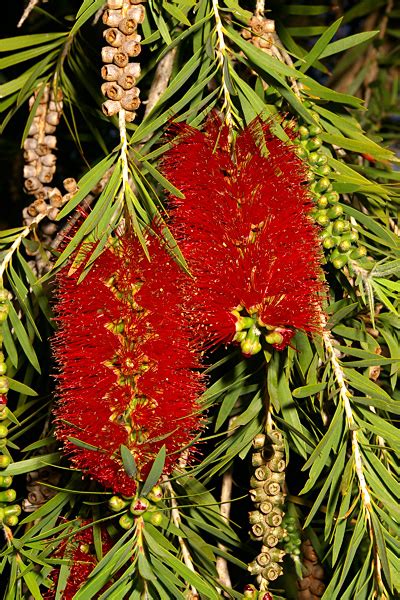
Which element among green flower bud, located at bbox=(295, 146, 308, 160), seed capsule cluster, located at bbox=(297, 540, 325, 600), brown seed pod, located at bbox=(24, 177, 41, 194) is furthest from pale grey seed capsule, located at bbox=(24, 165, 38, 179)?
seed capsule cluster, located at bbox=(297, 540, 325, 600)

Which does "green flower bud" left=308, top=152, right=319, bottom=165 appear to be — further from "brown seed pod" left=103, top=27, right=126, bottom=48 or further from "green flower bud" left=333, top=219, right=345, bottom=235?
"brown seed pod" left=103, top=27, right=126, bottom=48

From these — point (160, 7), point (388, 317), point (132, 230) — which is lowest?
point (388, 317)

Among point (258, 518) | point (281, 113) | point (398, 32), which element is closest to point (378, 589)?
point (258, 518)

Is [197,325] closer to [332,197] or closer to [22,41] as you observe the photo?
[332,197]

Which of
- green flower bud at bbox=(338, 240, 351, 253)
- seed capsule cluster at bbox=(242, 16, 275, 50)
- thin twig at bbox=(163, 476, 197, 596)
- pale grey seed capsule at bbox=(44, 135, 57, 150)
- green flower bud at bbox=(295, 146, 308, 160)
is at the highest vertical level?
seed capsule cluster at bbox=(242, 16, 275, 50)

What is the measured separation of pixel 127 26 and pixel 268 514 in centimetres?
33

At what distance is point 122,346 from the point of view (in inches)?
19.7

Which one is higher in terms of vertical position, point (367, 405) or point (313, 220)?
point (313, 220)

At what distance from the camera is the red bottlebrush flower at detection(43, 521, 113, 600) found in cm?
60

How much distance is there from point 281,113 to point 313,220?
0.10 meters

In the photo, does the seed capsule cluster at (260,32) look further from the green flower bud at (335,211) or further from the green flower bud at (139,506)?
the green flower bud at (139,506)

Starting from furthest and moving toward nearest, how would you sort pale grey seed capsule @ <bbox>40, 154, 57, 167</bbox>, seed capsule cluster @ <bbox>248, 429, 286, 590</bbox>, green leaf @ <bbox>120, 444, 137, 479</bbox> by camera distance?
pale grey seed capsule @ <bbox>40, 154, 57, 167</bbox>, seed capsule cluster @ <bbox>248, 429, 286, 590</bbox>, green leaf @ <bbox>120, 444, 137, 479</bbox>

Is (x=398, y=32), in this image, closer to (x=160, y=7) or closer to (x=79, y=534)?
(x=160, y=7)

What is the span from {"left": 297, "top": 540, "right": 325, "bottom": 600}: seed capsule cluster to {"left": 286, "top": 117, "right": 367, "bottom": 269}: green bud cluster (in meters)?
0.26
